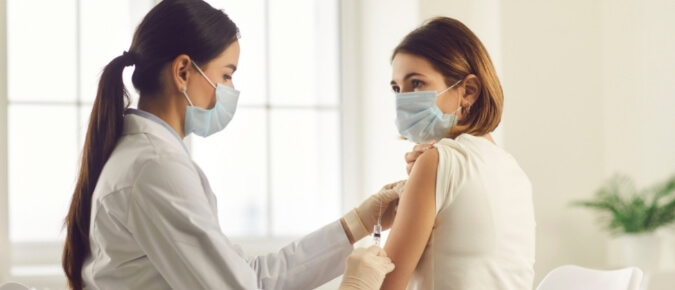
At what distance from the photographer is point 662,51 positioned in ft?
12.7

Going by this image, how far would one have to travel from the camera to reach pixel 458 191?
67.1 inches

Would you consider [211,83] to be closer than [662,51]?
Answer: Yes

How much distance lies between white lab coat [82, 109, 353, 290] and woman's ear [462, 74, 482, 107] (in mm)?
604

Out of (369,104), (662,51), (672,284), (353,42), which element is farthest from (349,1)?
(672,284)

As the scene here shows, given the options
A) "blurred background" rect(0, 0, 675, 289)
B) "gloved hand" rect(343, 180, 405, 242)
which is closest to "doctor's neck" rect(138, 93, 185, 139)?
"gloved hand" rect(343, 180, 405, 242)

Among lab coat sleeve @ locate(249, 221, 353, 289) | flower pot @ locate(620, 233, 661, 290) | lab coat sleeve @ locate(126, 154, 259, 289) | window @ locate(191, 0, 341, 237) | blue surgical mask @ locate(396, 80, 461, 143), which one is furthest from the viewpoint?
window @ locate(191, 0, 341, 237)

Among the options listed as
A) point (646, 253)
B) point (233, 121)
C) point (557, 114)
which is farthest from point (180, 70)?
point (646, 253)

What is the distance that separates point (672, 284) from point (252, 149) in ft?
6.06

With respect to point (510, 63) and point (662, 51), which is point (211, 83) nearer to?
point (510, 63)

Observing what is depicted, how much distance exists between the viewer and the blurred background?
11.4ft

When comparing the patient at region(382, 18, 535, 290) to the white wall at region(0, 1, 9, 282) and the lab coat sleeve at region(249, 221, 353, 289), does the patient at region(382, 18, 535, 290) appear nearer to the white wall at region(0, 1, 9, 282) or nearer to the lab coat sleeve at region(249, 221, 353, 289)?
the lab coat sleeve at region(249, 221, 353, 289)

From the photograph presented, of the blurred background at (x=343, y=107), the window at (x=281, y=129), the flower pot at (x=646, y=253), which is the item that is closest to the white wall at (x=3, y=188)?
the blurred background at (x=343, y=107)

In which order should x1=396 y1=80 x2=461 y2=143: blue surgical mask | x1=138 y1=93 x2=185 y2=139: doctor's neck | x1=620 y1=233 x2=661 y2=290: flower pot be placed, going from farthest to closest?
x1=620 y1=233 x2=661 y2=290: flower pot
x1=396 y1=80 x2=461 y2=143: blue surgical mask
x1=138 y1=93 x2=185 y2=139: doctor's neck

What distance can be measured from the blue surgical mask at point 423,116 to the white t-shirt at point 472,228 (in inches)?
5.9
